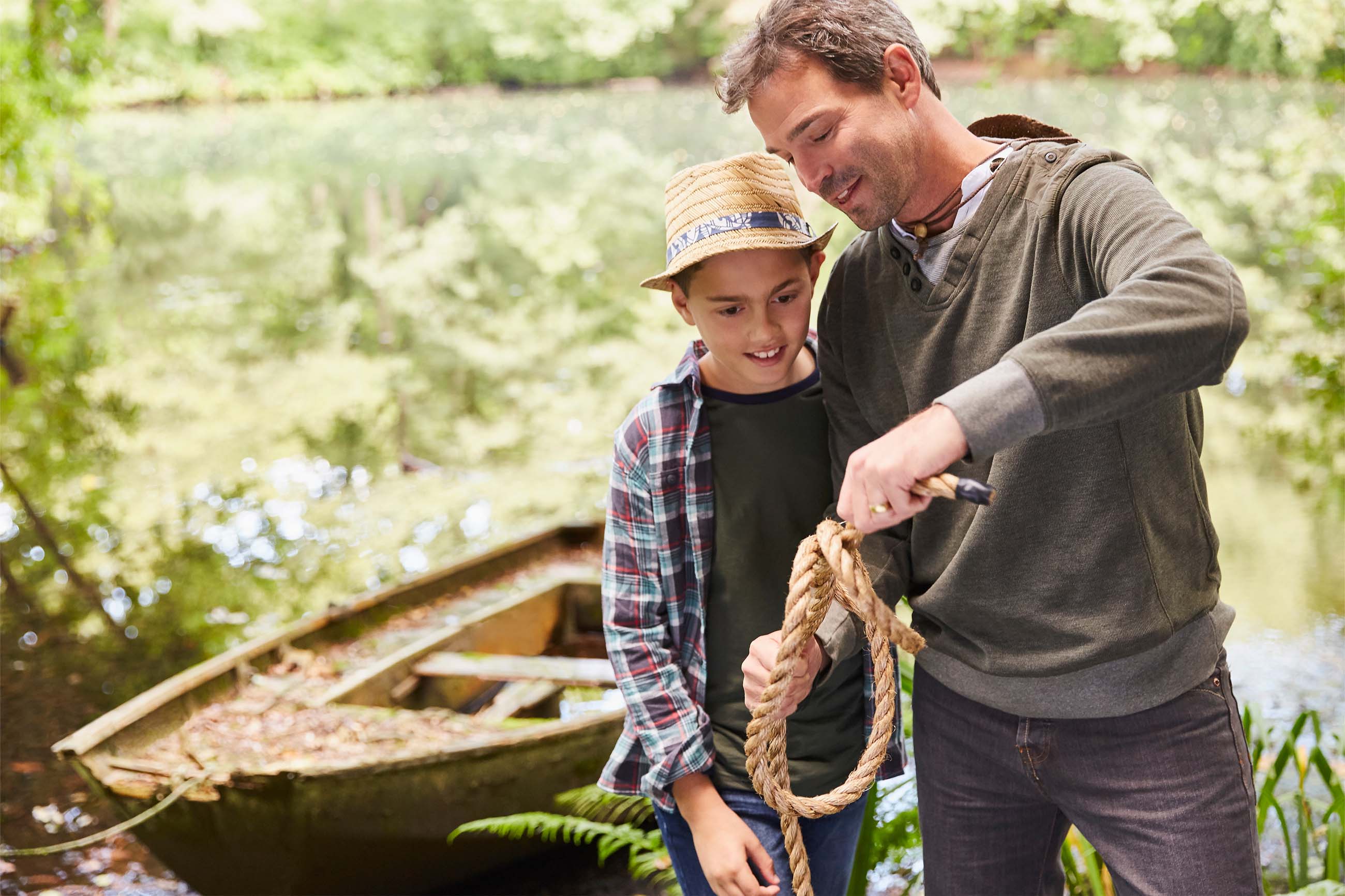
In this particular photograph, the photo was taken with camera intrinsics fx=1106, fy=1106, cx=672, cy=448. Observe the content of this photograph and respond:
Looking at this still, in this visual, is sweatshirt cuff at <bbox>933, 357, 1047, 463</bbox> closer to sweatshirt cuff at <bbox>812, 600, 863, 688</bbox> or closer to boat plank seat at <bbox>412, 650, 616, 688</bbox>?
sweatshirt cuff at <bbox>812, 600, 863, 688</bbox>

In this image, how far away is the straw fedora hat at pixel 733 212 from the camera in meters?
1.67

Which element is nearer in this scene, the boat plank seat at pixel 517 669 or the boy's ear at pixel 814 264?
the boy's ear at pixel 814 264

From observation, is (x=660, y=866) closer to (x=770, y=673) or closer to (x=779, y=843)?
(x=779, y=843)

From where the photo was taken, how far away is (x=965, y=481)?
1.17 metres

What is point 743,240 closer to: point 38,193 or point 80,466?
point 80,466

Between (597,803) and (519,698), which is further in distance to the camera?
(519,698)

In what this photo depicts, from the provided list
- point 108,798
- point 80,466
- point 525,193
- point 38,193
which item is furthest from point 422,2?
point 108,798

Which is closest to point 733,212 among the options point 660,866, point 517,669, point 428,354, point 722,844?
point 722,844

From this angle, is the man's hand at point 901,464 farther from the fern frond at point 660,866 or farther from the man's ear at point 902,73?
the fern frond at point 660,866

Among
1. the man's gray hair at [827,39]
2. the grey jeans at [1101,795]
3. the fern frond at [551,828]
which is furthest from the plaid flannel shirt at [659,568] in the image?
the fern frond at [551,828]

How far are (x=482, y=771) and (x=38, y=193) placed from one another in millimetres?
14141

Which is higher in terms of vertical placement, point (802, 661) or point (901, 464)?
point (901, 464)

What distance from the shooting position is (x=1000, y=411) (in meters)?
1.12

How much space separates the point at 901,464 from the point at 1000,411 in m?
0.11
